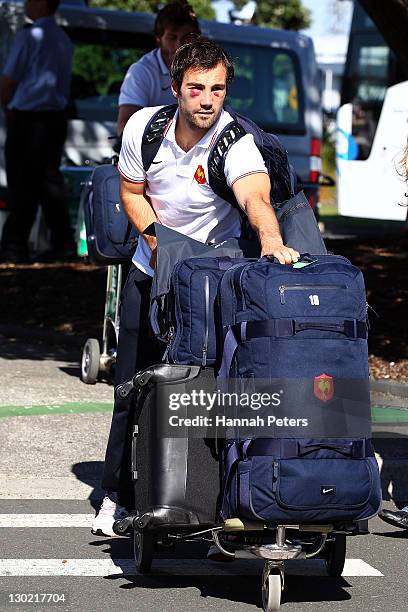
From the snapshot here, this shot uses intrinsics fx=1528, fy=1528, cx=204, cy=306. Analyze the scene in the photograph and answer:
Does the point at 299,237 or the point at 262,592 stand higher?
the point at 299,237

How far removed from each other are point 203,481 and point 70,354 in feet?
20.4

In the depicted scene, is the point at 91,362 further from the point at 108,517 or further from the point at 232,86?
the point at 232,86

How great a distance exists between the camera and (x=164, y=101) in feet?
28.5

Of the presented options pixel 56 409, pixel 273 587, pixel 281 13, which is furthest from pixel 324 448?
pixel 281 13

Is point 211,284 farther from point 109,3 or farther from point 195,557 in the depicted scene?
point 109,3

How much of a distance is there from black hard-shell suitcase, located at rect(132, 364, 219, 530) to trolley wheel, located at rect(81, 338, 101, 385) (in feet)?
14.1

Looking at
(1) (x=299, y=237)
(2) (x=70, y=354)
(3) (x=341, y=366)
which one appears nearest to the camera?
(3) (x=341, y=366)

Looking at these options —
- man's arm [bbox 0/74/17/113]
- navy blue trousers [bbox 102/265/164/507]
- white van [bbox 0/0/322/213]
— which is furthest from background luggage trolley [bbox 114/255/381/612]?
white van [bbox 0/0/322/213]

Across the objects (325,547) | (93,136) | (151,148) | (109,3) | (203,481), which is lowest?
(109,3)

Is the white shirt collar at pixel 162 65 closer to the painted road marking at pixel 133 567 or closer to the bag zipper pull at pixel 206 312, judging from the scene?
the painted road marking at pixel 133 567

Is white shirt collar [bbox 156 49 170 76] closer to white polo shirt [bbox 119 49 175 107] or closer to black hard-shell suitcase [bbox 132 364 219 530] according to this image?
white polo shirt [bbox 119 49 175 107]

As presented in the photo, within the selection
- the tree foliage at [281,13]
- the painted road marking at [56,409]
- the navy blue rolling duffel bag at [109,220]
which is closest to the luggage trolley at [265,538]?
the navy blue rolling duffel bag at [109,220]

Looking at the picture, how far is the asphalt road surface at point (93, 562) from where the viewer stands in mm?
5525

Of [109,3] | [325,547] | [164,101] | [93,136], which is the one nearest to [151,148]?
[325,547]
